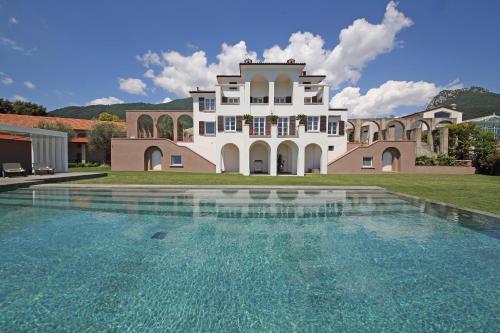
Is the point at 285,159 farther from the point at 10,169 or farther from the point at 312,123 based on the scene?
the point at 10,169

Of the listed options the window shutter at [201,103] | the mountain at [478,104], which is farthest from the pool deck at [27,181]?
the mountain at [478,104]

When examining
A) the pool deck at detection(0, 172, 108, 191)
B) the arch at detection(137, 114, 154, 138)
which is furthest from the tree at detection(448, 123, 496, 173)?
the arch at detection(137, 114, 154, 138)

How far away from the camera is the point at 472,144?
26.8 metres

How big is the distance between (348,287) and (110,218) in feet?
24.1

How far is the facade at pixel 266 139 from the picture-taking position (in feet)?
72.1

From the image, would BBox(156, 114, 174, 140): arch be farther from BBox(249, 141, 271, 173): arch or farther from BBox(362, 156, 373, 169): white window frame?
BBox(362, 156, 373, 169): white window frame

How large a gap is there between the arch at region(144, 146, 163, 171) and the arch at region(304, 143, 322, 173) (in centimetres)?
1674

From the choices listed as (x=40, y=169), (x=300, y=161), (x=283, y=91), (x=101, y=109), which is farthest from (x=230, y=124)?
(x=101, y=109)

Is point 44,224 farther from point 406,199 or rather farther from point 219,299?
point 406,199

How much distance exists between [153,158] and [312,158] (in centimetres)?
1817

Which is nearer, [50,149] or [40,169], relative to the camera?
[40,169]

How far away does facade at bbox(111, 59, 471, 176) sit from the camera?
22.0 metres

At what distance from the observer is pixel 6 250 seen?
4836mm

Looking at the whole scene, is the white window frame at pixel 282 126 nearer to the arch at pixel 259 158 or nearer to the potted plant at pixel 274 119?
the potted plant at pixel 274 119
